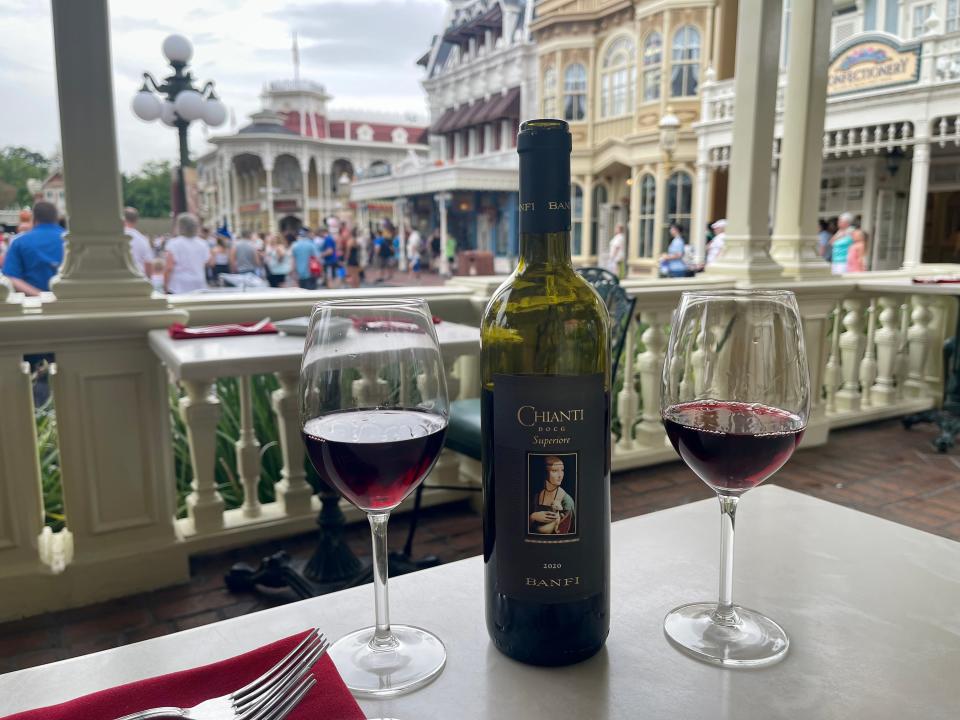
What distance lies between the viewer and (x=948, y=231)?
1227 centimetres

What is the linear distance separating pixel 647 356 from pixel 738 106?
4.53 ft

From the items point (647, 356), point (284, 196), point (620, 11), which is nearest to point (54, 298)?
point (647, 356)

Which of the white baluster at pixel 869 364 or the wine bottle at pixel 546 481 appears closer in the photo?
the wine bottle at pixel 546 481

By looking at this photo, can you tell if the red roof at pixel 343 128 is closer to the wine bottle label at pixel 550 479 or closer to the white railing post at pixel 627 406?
the white railing post at pixel 627 406

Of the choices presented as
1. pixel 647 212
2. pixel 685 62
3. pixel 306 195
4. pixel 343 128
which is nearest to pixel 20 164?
pixel 647 212

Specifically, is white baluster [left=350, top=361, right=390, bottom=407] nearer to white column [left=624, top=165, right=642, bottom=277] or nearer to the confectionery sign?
the confectionery sign

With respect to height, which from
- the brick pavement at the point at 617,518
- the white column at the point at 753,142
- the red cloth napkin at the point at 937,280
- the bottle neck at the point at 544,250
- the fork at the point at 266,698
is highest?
the white column at the point at 753,142

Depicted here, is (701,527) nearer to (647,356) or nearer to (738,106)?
(647,356)

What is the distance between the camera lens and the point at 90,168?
2197 mm

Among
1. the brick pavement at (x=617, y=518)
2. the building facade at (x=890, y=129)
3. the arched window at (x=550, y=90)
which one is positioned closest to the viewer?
the brick pavement at (x=617, y=518)

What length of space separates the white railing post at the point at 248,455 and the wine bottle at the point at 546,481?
215 centimetres

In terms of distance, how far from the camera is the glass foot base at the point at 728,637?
51 cm

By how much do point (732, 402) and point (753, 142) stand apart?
338cm

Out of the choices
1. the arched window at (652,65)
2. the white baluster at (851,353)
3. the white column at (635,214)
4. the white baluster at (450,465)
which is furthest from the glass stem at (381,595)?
the arched window at (652,65)
